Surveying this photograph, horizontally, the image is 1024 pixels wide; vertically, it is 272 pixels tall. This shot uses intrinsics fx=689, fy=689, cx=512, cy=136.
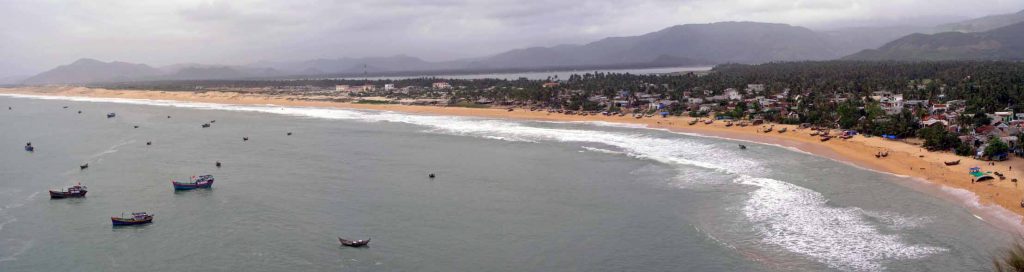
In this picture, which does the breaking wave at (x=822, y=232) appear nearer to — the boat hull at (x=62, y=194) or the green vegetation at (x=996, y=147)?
the green vegetation at (x=996, y=147)

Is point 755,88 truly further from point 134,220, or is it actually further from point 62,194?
point 62,194

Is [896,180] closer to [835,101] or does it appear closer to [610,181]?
[610,181]

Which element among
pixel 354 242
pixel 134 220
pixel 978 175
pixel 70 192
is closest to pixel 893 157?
pixel 978 175

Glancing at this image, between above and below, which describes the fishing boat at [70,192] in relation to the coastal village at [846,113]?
below

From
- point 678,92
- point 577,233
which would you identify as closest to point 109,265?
point 577,233

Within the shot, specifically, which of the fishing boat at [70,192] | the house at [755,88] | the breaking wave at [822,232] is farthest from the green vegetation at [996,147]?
the fishing boat at [70,192]

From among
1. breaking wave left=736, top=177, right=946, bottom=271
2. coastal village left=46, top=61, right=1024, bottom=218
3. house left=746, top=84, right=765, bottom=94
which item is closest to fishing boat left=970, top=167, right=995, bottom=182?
coastal village left=46, top=61, right=1024, bottom=218
